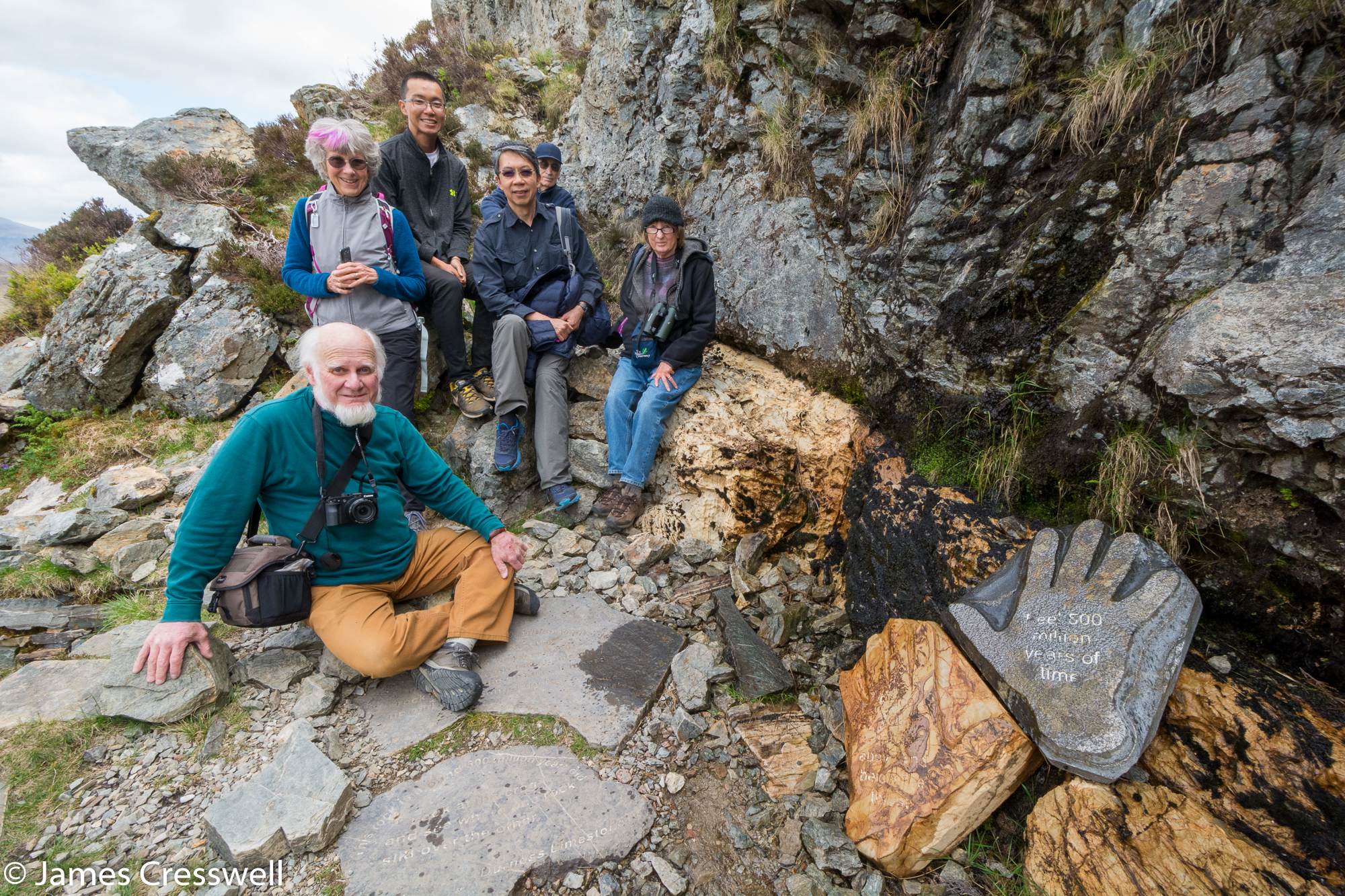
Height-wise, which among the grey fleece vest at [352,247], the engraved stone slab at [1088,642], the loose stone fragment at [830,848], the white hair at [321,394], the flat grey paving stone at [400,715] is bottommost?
the loose stone fragment at [830,848]

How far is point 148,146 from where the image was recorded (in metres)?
8.56

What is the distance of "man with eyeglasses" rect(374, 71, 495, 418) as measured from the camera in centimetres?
542

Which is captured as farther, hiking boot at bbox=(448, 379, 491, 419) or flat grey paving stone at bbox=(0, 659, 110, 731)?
hiking boot at bbox=(448, 379, 491, 419)

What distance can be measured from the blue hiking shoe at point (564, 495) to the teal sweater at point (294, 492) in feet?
4.84

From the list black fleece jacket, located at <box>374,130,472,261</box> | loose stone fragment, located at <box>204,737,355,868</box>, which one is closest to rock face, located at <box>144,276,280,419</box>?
black fleece jacket, located at <box>374,130,472,261</box>

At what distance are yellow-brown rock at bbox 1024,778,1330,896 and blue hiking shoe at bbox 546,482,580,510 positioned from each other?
4.03 metres

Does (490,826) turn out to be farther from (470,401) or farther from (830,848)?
(470,401)

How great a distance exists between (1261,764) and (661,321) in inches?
182

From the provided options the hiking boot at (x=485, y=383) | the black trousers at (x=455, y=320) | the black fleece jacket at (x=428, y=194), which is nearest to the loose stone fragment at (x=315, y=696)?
the hiking boot at (x=485, y=383)

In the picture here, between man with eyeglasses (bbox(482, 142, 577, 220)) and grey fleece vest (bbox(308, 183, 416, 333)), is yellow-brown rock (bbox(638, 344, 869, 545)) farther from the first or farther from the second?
man with eyeglasses (bbox(482, 142, 577, 220))

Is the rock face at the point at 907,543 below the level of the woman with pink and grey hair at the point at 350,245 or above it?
below

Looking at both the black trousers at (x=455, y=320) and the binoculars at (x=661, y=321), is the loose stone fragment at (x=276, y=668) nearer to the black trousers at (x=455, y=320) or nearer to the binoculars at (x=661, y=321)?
the black trousers at (x=455, y=320)

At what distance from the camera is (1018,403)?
11.6 feet

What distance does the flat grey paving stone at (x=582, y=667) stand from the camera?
336 cm
